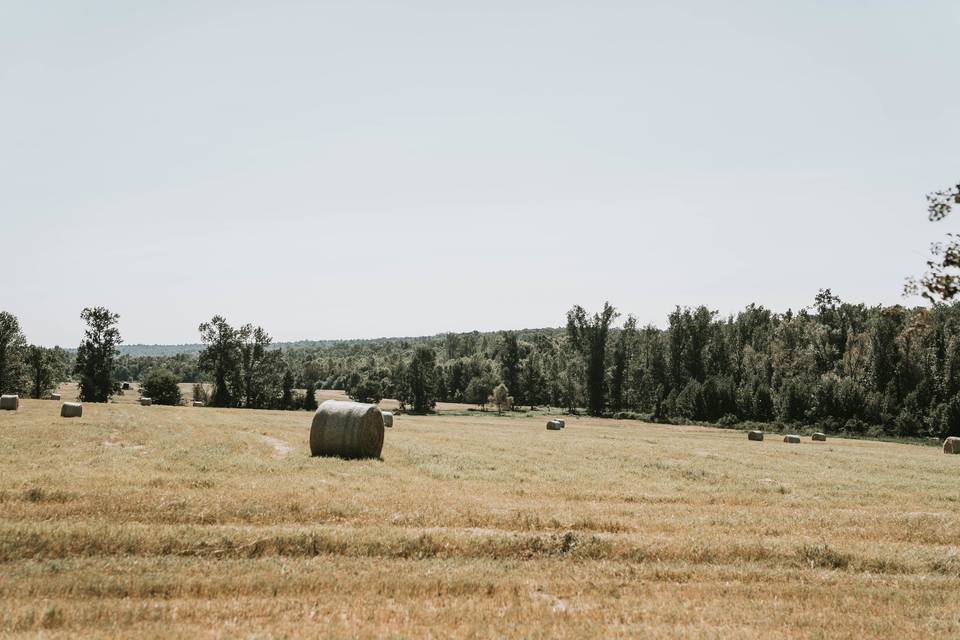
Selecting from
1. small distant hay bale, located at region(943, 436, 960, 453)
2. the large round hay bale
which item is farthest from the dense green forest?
the large round hay bale

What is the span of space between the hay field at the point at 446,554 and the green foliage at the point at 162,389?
70494mm

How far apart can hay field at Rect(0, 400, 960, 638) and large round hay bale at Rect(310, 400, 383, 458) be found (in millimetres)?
3120

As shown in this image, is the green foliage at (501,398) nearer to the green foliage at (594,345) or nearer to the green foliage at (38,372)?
the green foliage at (594,345)

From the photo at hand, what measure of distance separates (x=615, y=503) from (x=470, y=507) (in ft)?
13.6

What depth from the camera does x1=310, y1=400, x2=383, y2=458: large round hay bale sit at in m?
23.6

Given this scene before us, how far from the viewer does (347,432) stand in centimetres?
2369

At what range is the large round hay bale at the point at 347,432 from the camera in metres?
23.6

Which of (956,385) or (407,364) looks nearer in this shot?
(956,385)

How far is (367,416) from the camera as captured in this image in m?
23.9

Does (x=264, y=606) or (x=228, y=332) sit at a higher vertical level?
(x=228, y=332)

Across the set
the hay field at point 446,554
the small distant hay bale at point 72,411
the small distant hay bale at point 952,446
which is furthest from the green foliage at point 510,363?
the hay field at point 446,554

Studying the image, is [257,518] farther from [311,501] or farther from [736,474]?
[736,474]

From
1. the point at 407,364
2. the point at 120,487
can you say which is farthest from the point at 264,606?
the point at 407,364

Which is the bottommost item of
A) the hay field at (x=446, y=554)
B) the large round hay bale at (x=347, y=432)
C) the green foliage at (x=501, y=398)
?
the green foliage at (x=501, y=398)
